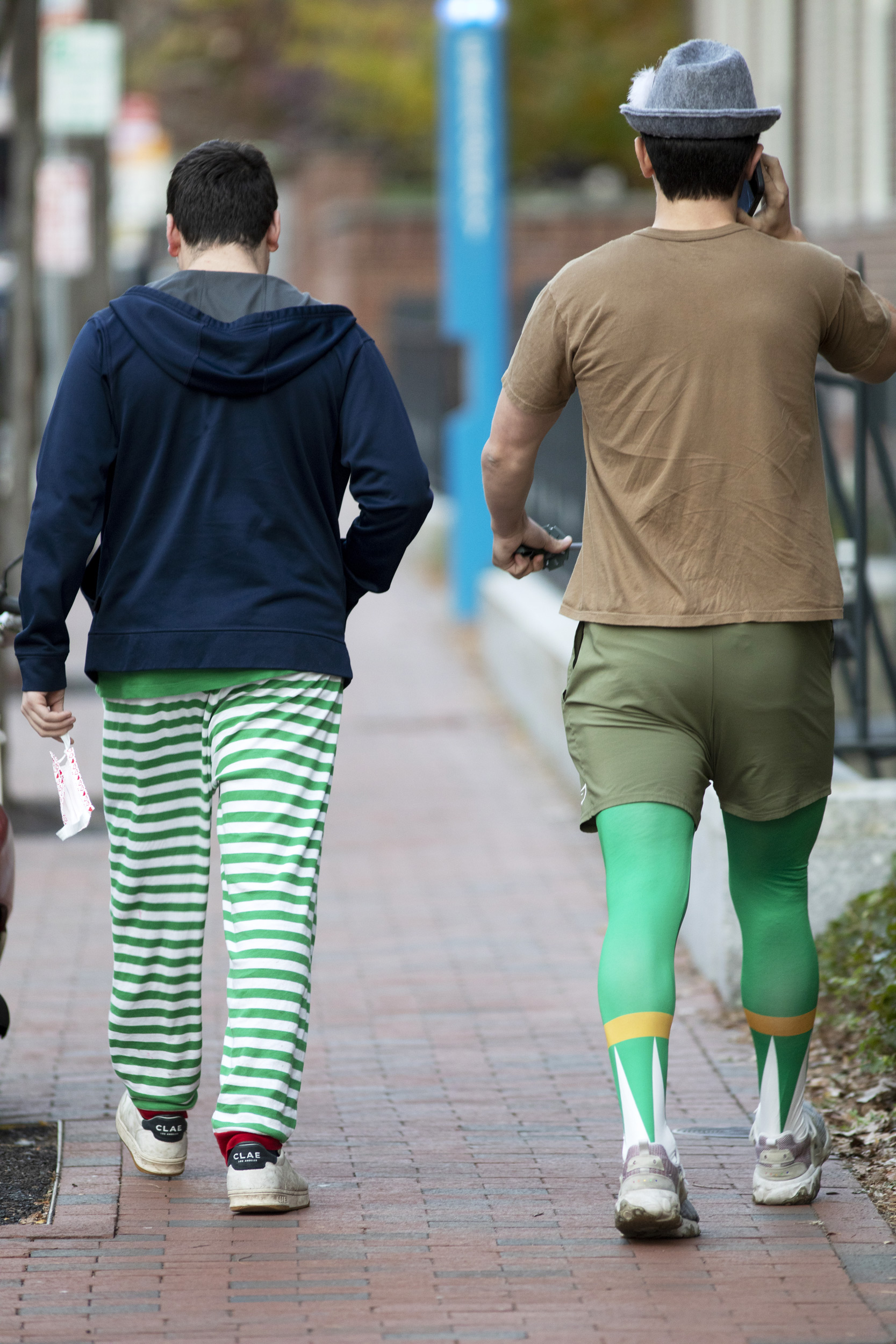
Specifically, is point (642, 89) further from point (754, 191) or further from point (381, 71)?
point (381, 71)

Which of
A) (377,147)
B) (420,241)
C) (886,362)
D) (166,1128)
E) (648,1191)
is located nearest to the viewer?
(648,1191)

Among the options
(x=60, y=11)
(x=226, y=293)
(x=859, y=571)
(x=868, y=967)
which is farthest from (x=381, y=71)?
(x=226, y=293)

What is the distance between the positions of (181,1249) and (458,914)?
313cm

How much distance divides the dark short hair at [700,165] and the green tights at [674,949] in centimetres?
107

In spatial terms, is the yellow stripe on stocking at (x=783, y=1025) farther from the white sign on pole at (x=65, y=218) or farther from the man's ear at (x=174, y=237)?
the white sign on pole at (x=65, y=218)

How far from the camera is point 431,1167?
4246 mm

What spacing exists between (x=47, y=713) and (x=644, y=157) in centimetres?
147

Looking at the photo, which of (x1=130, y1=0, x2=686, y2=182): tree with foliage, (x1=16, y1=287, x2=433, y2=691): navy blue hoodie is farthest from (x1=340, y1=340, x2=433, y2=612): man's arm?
(x1=130, y1=0, x2=686, y2=182): tree with foliage

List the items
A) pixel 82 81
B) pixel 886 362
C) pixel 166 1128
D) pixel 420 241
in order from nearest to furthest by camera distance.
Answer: pixel 886 362, pixel 166 1128, pixel 82 81, pixel 420 241

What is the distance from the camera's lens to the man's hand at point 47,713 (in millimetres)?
3879

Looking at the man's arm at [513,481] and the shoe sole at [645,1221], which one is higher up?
the man's arm at [513,481]

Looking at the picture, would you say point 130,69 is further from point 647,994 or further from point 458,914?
point 647,994

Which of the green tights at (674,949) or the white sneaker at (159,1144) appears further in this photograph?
the white sneaker at (159,1144)

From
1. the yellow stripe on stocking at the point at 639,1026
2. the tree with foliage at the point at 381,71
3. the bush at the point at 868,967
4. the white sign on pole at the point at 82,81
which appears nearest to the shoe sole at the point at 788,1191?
the yellow stripe on stocking at the point at 639,1026
